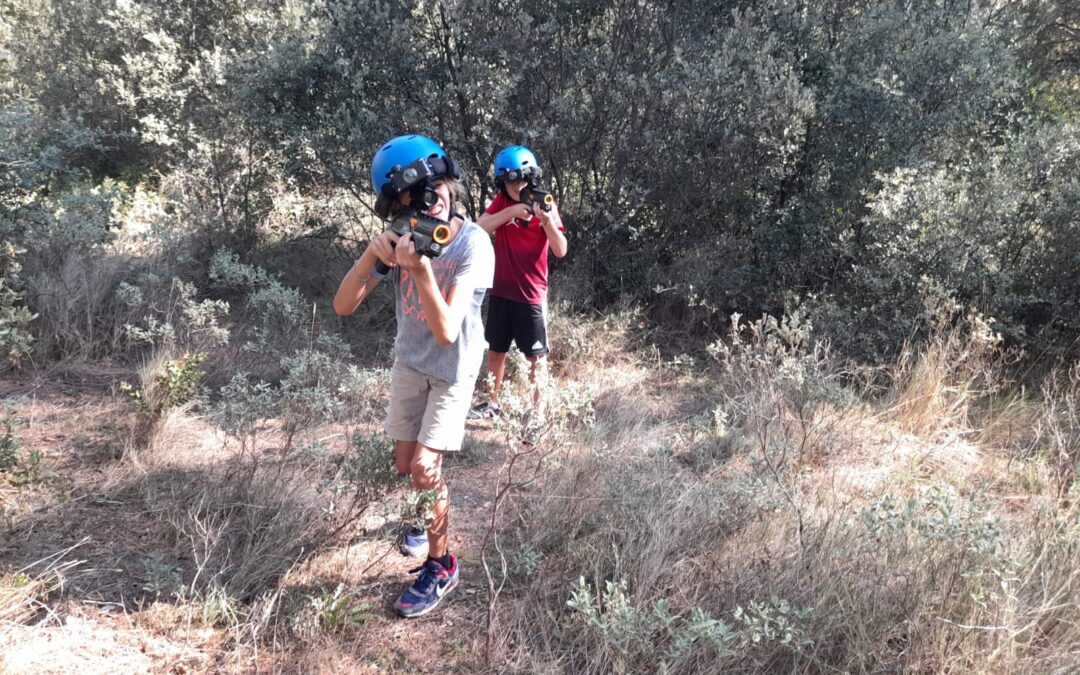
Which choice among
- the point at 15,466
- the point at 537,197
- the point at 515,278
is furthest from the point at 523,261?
the point at 15,466

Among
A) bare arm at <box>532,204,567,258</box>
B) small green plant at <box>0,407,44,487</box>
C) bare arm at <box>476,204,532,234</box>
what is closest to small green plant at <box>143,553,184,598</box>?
small green plant at <box>0,407,44,487</box>

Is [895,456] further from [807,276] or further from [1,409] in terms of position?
[1,409]

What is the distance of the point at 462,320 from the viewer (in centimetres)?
241

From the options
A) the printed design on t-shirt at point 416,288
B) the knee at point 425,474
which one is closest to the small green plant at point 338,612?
the knee at point 425,474

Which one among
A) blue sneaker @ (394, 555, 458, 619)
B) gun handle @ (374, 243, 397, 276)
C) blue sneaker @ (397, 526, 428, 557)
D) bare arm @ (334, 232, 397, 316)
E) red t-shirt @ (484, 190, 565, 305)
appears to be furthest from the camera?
red t-shirt @ (484, 190, 565, 305)

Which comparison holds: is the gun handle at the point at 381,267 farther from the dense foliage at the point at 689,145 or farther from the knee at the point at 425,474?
the dense foliage at the point at 689,145

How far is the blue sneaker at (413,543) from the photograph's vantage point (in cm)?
292

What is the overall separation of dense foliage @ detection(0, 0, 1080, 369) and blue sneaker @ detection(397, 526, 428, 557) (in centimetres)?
330

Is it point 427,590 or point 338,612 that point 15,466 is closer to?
point 338,612

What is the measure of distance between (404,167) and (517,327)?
189cm

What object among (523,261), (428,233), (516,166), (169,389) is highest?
(516,166)

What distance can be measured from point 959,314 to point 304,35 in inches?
234

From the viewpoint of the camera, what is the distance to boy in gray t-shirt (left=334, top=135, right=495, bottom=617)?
221cm

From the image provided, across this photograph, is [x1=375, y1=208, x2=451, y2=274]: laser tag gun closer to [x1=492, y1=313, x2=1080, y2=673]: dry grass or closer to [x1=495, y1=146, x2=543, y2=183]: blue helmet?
[x1=492, y1=313, x2=1080, y2=673]: dry grass
